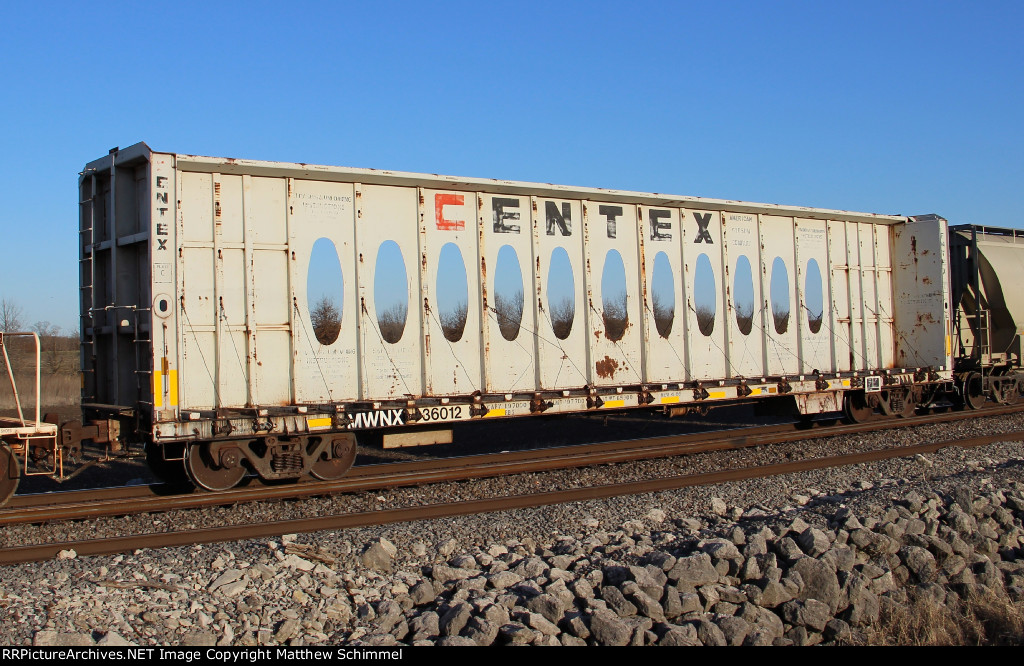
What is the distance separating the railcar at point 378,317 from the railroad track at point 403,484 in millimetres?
430

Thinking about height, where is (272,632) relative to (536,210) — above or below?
below

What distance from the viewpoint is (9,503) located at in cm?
812

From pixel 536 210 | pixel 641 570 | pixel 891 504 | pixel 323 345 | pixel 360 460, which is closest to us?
pixel 641 570

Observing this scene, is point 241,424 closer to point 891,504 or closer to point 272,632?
point 272,632

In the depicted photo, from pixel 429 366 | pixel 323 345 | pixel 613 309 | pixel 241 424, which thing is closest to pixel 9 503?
pixel 241 424

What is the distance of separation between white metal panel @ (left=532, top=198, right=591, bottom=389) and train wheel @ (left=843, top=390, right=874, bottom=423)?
6220mm

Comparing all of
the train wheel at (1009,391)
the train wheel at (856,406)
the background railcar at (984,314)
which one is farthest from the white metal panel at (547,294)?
the train wheel at (1009,391)

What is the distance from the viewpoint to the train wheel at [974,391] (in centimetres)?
1504

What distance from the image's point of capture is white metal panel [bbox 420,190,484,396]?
9438 mm

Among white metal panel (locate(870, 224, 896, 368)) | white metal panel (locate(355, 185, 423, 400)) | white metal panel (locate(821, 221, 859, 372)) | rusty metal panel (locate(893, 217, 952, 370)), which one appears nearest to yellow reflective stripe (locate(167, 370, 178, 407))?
white metal panel (locate(355, 185, 423, 400))

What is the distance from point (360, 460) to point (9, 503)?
16.6ft

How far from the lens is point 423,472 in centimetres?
950

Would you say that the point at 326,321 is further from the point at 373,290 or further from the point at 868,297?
the point at 868,297

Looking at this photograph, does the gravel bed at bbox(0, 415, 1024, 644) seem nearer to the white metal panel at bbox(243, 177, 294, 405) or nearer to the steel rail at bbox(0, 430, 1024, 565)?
the steel rail at bbox(0, 430, 1024, 565)
